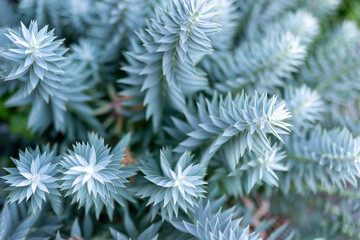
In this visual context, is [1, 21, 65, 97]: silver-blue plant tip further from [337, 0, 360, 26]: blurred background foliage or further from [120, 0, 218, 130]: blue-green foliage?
[337, 0, 360, 26]: blurred background foliage

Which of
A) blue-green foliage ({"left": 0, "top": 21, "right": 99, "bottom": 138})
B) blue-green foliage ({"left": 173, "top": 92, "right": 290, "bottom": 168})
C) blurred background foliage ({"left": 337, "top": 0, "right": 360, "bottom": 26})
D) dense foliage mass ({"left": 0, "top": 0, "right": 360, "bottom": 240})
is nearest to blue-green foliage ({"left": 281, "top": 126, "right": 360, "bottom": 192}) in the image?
dense foliage mass ({"left": 0, "top": 0, "right": 360, "bottom": 240})

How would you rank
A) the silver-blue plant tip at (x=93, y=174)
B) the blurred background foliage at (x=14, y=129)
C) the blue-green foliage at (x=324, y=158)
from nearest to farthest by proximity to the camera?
the silver-blue plant tip at (x=93, y=174) < the blue-green foliage at (x=324, y=158) < the blurred background foliage at (x=14, y=129)

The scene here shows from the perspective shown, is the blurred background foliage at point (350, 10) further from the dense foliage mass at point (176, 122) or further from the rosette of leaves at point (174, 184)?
the rosette of leaves at point (174, 184)

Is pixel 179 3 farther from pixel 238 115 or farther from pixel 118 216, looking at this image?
pixel 118 216

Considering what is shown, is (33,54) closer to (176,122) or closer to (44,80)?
(44,80)

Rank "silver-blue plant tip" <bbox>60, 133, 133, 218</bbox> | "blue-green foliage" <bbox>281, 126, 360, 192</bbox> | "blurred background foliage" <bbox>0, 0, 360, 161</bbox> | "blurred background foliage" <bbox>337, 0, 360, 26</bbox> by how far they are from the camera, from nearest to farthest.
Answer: "silver-blue plant tip" <bbox>60, 133, 133, 218</bbox>, "blue-green foliage" <bbox>281, 126, 360, 192</bbox>, "blurred background foliage" <bbox>0, 0, 360, 161</bbox>, "blurred background foliage" <bbox>337, 0, 360, 26</bbox>

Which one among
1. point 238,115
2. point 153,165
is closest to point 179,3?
point 238,115

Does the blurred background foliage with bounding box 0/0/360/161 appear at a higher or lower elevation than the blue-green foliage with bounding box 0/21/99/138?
lower

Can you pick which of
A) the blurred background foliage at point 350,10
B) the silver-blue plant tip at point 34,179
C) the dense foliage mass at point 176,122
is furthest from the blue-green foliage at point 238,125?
the blurred background foliage at point 350,10
